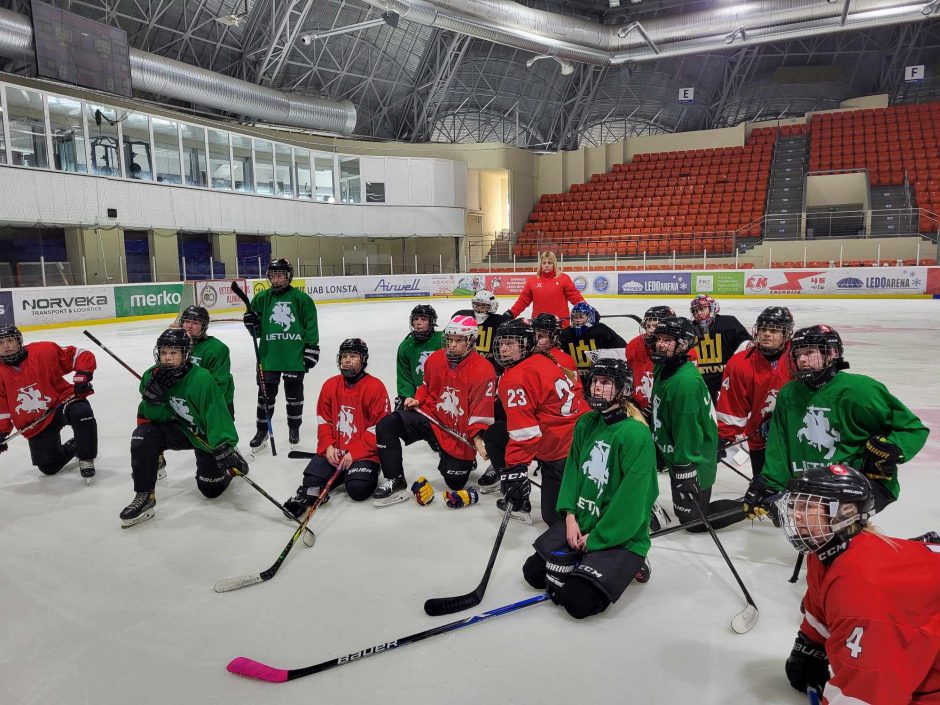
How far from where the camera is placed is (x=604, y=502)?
2689 millimetres

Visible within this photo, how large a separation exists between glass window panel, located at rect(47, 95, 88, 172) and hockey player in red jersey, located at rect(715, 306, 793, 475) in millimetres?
17852

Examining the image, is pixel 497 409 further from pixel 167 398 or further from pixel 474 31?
pixel 474 31

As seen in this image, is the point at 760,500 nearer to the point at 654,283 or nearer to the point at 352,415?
the point at 352,415

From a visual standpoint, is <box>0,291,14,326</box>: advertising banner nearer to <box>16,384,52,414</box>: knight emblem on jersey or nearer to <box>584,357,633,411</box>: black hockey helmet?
<box>16,384,52,414</box>: knight emblem on jersey

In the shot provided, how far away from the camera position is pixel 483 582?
9.07ft

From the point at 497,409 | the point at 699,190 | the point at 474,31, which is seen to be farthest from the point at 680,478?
the point at 699,190

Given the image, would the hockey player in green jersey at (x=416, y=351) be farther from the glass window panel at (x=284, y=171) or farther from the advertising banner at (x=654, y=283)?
the glass window panel at (x=284, y=171)

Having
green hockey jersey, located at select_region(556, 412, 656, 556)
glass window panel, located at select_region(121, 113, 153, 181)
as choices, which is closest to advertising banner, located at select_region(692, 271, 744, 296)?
glass window panel, located at select_region(121, 113, 153, 181)

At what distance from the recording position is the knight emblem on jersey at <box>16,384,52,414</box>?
4.42 metres

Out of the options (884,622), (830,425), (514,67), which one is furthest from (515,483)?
(514,67)

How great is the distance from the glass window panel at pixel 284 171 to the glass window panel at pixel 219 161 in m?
1.87

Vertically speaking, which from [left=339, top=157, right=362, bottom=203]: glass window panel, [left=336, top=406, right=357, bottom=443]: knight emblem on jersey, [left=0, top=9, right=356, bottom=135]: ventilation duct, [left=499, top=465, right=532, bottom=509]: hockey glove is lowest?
Result: [left=499, top=465, right=532, bottom=509]: hockey glove

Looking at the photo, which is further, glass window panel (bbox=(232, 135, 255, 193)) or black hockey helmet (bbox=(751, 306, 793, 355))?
glass window panel (bbox=(232, 135, 255, 193))

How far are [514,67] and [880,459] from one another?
29.8m
